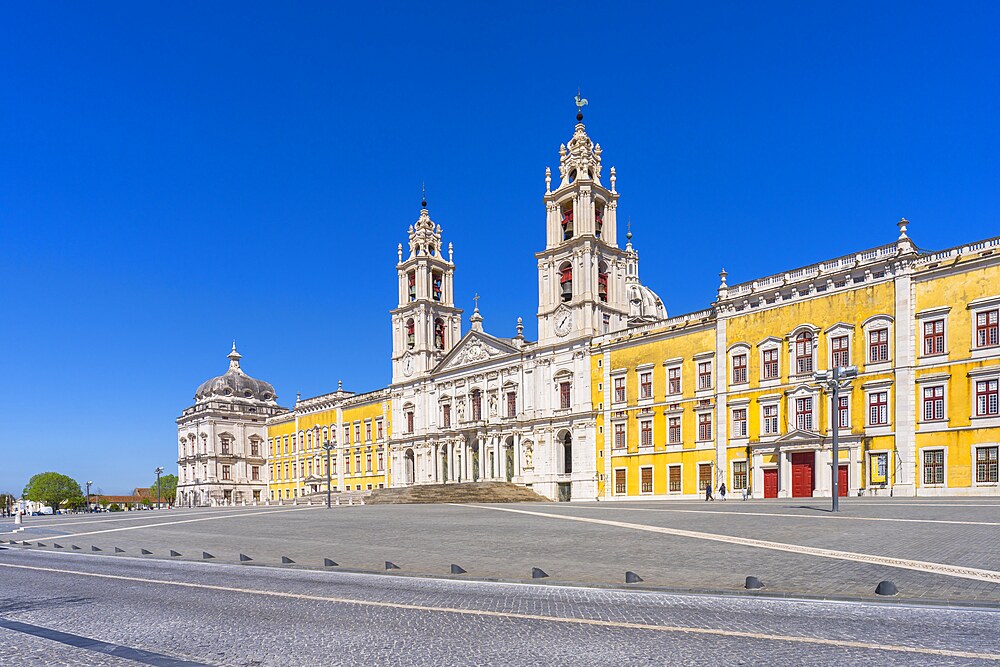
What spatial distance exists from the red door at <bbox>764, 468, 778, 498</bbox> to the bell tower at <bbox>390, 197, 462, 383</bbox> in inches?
1496

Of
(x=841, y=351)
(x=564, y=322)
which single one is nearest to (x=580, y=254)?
(x=564, y=322)

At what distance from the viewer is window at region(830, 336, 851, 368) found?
4162cm

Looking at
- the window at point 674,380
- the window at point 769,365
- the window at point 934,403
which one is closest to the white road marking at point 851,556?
the window at point 934,403

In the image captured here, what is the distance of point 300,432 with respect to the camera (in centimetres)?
9256

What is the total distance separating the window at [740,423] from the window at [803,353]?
14.6 ft

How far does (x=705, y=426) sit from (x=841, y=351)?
1028cm

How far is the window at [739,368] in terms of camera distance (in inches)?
1845

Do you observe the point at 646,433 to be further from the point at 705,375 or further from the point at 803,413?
the point at 803,413

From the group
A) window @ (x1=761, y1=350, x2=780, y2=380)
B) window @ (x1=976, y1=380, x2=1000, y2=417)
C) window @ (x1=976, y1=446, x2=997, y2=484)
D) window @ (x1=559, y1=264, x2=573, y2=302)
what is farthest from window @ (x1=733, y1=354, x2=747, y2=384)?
window @ (x1=559, y1=264, x2=573, y2=302)

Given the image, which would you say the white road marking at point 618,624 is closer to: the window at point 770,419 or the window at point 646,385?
the window at point 770,419

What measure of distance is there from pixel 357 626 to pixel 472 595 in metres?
3.12

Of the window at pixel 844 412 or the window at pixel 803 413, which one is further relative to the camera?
the window at pixel 803 413

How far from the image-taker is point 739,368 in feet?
155

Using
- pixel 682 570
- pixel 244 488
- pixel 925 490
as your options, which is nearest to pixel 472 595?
pixel 682 570
